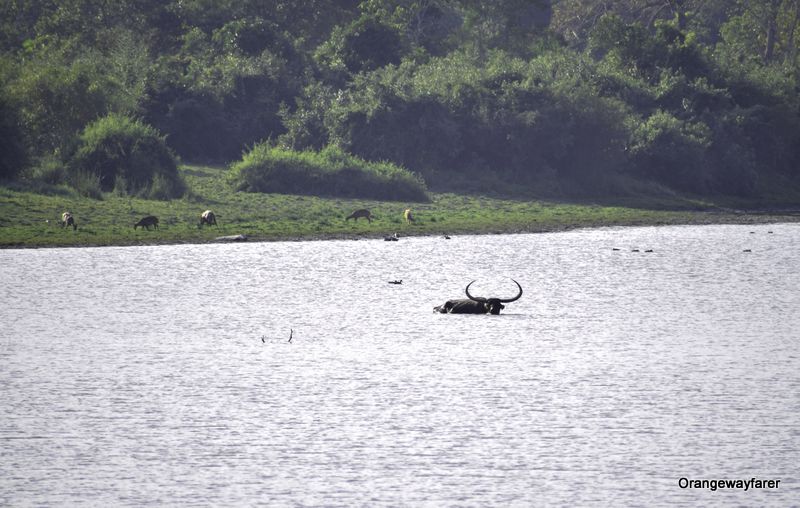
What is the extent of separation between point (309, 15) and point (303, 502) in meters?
69.0

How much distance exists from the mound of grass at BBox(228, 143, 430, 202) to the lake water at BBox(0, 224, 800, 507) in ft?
50.8

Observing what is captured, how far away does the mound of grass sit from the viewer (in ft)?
168

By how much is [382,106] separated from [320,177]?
273 inches

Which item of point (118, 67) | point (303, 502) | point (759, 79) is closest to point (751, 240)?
point (759, 79)

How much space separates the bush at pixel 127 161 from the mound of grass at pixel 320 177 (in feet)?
10.8

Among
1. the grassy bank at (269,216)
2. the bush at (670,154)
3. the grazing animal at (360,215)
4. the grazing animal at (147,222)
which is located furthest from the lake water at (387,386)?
the bush at (670,154)

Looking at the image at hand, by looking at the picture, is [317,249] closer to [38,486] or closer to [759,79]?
[38,486]

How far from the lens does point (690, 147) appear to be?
60.6 metres

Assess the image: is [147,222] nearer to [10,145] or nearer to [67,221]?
[67,221]

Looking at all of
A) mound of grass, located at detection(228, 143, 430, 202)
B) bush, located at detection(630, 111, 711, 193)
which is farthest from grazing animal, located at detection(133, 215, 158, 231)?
bush, located at detection(630, 111, 711, 193)

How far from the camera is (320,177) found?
52.0 m

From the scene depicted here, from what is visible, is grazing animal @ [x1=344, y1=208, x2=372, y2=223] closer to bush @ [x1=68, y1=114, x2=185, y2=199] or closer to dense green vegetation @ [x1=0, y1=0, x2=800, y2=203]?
dense green vegetation @ [x1=0, y1=0, x2=800, y2=203]

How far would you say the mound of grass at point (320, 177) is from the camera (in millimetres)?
51219

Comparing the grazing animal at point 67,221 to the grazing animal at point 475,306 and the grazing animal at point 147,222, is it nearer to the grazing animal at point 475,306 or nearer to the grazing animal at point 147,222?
the grazing animal at point 147,222
